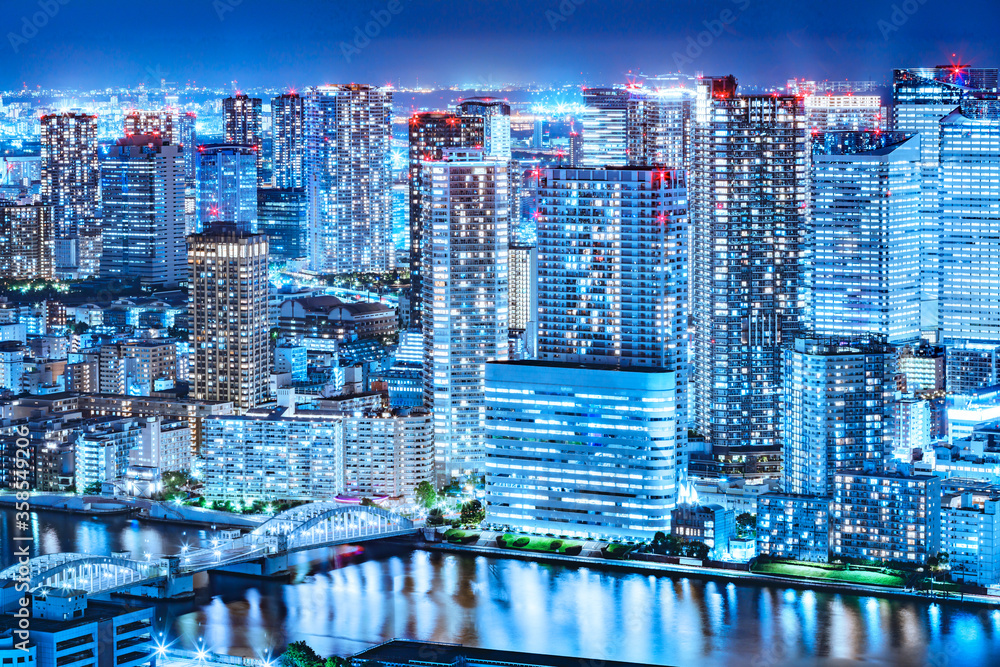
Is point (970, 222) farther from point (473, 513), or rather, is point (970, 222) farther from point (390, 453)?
point (473, 513)

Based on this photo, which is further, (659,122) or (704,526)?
(659,122)

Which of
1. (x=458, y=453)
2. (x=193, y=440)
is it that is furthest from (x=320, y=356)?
(x=458, y=453)

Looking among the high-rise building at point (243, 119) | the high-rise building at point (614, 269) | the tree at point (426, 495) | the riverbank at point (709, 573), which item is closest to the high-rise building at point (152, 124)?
the high-rise building at point (243, 119)

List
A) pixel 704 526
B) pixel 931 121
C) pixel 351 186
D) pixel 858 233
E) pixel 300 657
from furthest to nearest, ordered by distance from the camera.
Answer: pixel 351 186, pixel 931 121, pixel 858 233, pixel 704 526, pixel 300 657

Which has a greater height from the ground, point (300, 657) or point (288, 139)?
point (288, 139)

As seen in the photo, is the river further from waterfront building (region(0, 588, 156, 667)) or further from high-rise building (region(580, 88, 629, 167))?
high-rise building (region(580, 88, 629, 167))

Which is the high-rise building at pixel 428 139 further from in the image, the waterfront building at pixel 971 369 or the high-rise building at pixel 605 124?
the waterfront building at pixel 971 369

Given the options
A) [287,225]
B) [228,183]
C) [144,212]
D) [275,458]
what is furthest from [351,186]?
[275,458]
